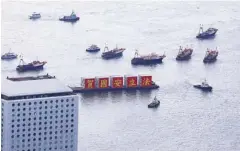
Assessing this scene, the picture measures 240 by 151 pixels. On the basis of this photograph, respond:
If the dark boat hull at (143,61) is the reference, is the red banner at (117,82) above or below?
below

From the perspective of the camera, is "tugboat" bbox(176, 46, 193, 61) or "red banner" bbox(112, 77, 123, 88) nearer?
"red banner" bbox(112, 77, 123, 88)

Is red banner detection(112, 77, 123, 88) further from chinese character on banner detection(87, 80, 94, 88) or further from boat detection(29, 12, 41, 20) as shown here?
boat detection(29, 12, 41, 20)

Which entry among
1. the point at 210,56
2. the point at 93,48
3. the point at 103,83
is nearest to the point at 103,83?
the point at 103,83

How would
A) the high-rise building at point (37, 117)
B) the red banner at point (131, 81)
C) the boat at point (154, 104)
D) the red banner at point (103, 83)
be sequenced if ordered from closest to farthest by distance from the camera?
the high-rise building at point (37, 117) < the boat at point (154, 104) < the red banner at point (103, 83) < the red banner at point (131, 81)

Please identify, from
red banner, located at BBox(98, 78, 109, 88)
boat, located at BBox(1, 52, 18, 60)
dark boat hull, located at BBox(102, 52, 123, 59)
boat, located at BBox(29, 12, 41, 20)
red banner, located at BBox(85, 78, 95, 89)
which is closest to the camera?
red banner, located at BBox(85, 78, 95, 89)

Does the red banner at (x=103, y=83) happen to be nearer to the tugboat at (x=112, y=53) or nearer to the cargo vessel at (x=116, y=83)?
the cargo vessel at (x=116, y=83)

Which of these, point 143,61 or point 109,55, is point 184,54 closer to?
point 143,61

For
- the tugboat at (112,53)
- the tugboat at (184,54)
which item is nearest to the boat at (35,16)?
the tugboat at (112,53)

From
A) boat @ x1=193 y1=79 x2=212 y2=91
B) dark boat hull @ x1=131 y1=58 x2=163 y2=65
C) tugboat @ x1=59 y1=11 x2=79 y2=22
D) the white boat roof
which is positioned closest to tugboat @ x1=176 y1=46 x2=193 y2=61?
dark boat hull @ x1=131 y1=58 x2=163 y2=65

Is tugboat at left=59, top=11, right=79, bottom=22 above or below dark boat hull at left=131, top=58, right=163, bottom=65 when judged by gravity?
above
